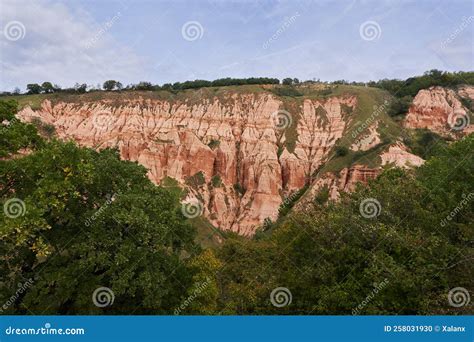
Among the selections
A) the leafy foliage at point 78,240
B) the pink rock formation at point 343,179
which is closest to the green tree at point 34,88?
the pink rock formation at point 343,179

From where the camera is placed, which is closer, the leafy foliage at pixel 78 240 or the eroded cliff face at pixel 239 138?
the leafy foliage at pixel 78 240

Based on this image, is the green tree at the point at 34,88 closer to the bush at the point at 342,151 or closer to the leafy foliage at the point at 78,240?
the bush at the point at 342,151

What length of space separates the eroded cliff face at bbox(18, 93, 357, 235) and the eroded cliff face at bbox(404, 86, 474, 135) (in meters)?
16.3

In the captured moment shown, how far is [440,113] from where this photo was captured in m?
94.2

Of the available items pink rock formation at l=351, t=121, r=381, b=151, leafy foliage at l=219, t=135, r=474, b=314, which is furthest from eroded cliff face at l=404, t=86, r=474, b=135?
leafy foliage at l=219, t=135, r=474, b=314

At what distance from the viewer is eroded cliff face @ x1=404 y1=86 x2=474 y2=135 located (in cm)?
9131

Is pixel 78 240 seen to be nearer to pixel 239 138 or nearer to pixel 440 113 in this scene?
pixel 239 138

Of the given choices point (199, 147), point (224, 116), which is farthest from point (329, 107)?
point (199, 147)

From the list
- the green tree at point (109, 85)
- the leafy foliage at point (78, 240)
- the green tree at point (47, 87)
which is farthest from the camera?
the green tree at point (109, 85)

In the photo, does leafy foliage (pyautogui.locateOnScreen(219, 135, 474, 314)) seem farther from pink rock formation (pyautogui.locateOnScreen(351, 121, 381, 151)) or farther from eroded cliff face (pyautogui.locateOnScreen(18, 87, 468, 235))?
Result: pink rock formation (pyautogui.locateOnScreen(351, 121, 381, 151))

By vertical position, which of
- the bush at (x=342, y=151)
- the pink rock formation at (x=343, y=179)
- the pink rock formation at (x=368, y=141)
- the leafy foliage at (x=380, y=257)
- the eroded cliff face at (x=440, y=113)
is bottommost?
the pink rock formation at (x=343, y=179)

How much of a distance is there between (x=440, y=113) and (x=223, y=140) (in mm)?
51046

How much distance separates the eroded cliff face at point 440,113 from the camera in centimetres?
9131

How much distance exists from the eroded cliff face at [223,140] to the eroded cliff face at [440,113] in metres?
16.3
